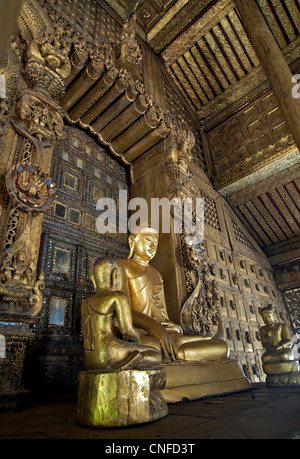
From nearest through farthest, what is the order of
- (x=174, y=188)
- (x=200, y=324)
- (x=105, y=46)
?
1. (x=200, y=324)
2. (x=105, y=46)
3. (x=174, y=188)

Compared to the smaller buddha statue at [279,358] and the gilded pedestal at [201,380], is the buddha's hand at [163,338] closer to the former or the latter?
the gilded pedestal at [201,380]

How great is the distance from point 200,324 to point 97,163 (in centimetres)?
342

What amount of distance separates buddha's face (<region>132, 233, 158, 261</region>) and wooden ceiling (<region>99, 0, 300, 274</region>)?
5.10 meters

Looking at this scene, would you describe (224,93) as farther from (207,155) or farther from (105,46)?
(105,46)

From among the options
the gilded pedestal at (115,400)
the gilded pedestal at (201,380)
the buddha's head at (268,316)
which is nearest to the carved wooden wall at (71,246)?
the gilded pedestal at (201,380)

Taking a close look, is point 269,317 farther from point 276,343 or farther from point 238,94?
point 238,94

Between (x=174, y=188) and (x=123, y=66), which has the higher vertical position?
(x=123, y=66)

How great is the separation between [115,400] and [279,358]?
2.25m

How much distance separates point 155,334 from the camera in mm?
2418

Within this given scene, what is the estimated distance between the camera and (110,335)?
1590 millimetres

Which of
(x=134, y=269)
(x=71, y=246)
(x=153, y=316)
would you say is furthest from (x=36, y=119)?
(x=153, y=316)

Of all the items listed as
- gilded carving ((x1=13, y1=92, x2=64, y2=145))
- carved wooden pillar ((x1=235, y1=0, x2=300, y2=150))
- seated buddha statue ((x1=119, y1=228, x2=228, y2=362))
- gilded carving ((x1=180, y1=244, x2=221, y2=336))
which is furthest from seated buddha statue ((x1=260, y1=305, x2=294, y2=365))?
gilded carving ((x1=13, y1=92, x2=64, y2=145))

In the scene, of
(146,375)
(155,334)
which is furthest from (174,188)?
(146,375)

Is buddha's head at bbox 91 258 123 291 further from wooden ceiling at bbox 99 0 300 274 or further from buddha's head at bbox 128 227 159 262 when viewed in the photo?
wooden ceiling at bbox 99 0 300 274
